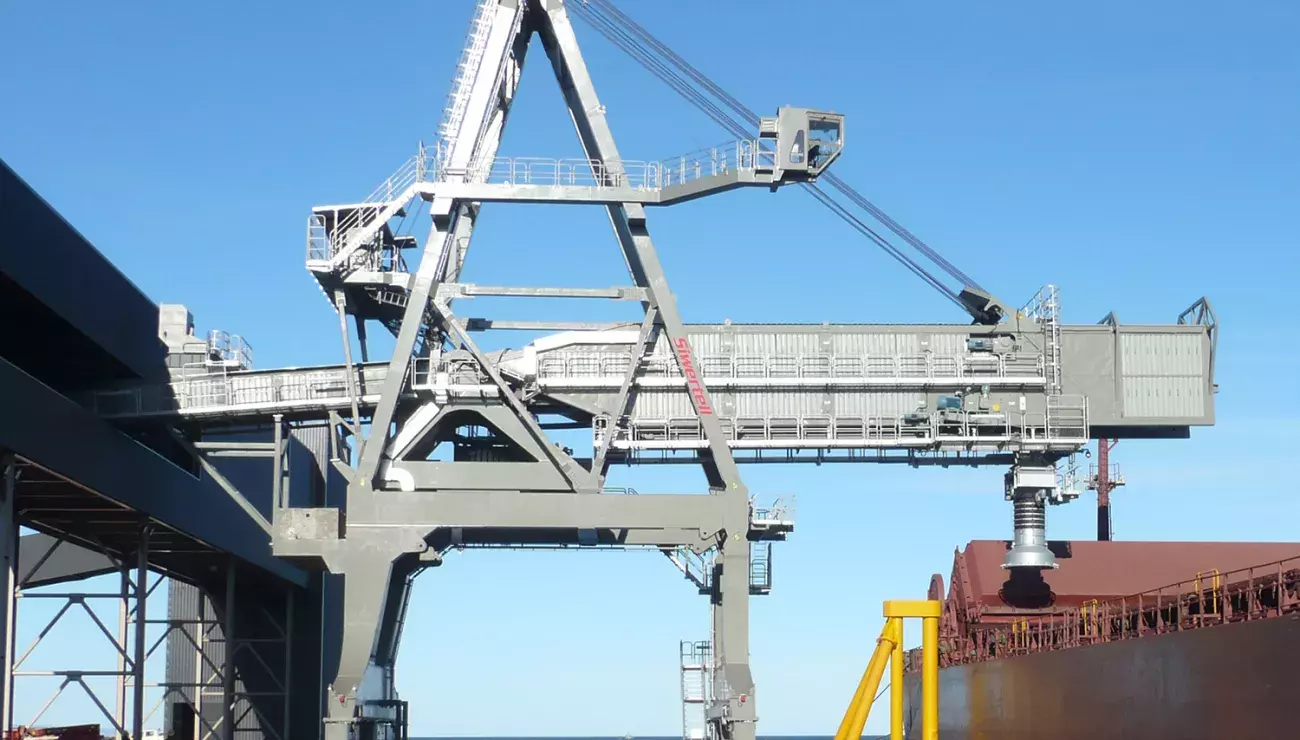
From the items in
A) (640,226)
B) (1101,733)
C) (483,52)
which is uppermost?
(483,52)

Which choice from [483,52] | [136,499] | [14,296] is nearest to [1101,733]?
[483,52]

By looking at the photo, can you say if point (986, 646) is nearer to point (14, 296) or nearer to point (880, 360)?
point (880, 360)

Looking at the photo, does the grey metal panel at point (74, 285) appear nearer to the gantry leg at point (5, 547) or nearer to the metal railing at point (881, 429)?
the gantry leg at point (5, 547)

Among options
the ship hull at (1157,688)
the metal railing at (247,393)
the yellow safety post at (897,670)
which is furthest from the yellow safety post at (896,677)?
the metal railing at (247,393)

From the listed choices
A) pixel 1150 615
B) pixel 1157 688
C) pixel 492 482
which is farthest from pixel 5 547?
pixel 1150 615

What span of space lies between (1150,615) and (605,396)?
1334 centimetres

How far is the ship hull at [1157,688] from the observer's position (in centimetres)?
2598

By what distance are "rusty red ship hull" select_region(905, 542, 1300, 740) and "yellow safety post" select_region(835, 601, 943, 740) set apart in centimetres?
861

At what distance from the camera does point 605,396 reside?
38.6 m

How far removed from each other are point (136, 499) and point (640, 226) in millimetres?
13981

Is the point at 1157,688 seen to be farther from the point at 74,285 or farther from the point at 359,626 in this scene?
the point at 74,285

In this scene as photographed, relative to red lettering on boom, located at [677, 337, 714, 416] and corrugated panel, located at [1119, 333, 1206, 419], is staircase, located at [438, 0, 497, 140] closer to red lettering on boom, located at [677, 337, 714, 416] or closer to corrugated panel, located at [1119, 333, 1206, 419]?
red lettering on boom, located at [677, 337, 714, 416]

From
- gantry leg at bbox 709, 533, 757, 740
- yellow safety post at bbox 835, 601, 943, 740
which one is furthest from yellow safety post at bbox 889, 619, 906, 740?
gantry leg at bbox 709, 533, 757, 740

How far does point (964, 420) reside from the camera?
38375 mm
